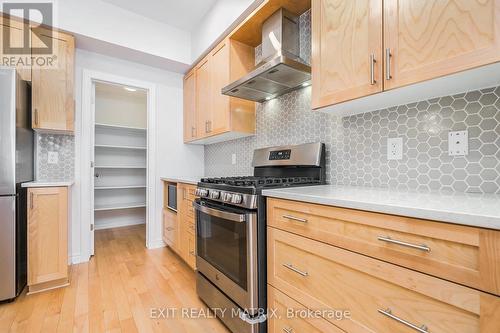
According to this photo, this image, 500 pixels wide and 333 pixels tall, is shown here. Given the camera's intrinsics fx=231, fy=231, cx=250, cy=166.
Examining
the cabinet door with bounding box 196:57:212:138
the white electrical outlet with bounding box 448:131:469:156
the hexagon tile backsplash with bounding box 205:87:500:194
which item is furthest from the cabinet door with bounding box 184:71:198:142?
the white electrical outlet with bounding box 448:131:469:156

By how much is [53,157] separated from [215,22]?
7.35 ft

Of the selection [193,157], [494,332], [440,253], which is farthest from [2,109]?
[494,332]

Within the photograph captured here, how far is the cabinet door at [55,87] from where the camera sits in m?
2.17

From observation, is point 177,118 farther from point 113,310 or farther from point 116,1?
point 113,310

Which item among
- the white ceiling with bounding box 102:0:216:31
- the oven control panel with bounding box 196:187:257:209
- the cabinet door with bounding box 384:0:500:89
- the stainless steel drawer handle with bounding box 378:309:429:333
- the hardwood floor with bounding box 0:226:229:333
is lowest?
the hardwood floor with bounding box 0:226:229:333

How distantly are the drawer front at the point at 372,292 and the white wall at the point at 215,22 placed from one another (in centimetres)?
188

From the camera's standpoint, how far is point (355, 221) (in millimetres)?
868

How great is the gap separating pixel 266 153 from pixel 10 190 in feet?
6.64

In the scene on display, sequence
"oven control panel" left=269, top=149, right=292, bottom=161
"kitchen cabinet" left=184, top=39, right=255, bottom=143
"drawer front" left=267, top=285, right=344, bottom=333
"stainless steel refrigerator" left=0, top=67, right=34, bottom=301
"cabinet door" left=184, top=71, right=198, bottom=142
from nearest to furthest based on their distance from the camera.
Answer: "drawer front" left=267, top=285, right=344, bottom=333
"stainless steel refrigerator" left=0, top=67, right=34, bottom=301
"oven control panel" left=269, top=149, right=292, bottom=161
"kitchen cabinet" left=184, top=39, right=255, bottom=143
"cabinet door" left=184, top=71, right=198, bottom=142

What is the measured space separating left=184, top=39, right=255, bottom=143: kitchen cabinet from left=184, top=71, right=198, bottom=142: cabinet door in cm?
15

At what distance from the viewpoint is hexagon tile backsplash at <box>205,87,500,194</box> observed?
1.04 metres

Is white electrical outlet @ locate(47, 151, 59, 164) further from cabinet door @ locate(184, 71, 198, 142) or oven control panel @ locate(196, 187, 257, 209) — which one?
oven control panel @ locate(196, 187, 257, 209)

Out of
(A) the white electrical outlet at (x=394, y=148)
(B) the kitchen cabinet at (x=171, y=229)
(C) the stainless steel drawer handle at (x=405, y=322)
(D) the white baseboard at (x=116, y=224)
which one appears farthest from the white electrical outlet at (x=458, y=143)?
(D) the white baseboard at (x=116, y=224)

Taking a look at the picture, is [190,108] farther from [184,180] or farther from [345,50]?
[345,50]
